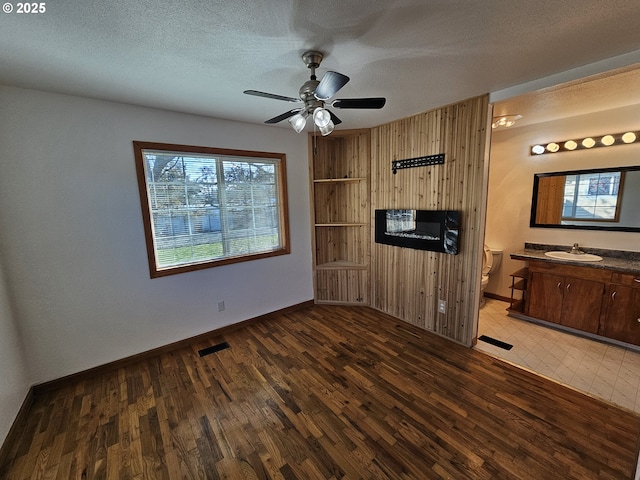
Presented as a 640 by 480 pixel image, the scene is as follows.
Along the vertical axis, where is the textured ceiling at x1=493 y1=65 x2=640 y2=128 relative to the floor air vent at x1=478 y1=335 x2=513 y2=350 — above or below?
above

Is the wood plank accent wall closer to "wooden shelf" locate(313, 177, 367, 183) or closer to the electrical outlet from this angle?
the electrical outlet

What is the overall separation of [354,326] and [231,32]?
3009mm

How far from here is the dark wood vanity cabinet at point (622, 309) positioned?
2.54m

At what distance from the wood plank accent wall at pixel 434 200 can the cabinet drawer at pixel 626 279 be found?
4.64 feet

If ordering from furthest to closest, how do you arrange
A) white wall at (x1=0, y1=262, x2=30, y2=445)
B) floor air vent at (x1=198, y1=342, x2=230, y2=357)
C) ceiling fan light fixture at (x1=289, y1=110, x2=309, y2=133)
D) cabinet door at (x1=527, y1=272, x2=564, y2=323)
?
cabinet door at (x1=527, y1=272, x2=564, y2=323) < floor air vent at (x1=198, y1=342, x2=230, y2=357) < ceiling fan light fixture at (x1=289, y1=110, x2=309, y2=133) < white wall at (x1=0, y1=262, x2=30, y2=445)

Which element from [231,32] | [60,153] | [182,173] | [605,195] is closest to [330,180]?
[182,173]

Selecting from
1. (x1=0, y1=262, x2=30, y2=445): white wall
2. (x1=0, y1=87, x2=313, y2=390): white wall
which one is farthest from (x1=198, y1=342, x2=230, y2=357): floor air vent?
(x1=0, y1=262, x2=30, y2=445): white wall

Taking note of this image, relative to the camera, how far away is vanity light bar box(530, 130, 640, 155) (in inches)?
108

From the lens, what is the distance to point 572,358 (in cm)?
248

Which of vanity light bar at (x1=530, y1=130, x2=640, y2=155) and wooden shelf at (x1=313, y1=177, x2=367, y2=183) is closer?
vanity light bar at (x1=530, y1=130, x2=640, y2=155)

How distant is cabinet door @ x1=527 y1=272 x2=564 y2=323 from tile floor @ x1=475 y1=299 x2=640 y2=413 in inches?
6.2

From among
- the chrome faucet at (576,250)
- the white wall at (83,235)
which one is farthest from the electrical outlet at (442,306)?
the white wall at (83,235)

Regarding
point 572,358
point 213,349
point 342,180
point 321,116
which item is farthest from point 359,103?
point 572,358

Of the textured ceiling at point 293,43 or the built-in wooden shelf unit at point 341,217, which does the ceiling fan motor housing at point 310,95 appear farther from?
the built-in wooden shelf unit at point 341,217
